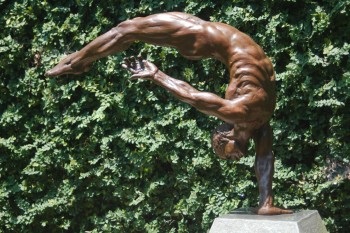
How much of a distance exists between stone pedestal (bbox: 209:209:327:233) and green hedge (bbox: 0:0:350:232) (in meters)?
1.28

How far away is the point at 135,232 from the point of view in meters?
5.60

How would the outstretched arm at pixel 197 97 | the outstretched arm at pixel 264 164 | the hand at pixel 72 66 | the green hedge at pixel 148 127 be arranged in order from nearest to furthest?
the outstretched arm at pixel 197 97
the outstretched arm at pixel 264 164
the hand at pixel 72 66
the green hedge at pixel 148 127

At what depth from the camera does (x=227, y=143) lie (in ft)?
12.5

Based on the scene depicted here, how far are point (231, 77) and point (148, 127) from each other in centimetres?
179

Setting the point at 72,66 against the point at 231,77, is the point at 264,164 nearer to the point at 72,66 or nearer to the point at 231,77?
the point at 231,77

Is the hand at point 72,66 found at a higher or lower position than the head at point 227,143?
higher

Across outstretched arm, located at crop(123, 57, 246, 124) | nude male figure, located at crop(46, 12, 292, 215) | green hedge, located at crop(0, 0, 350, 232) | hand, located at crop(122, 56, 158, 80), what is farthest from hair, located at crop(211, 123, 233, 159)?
green hedge, located at crop(0, 0, 350, 232)

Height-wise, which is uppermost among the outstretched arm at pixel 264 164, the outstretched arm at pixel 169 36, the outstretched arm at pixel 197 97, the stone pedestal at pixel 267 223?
the outstretched arm at pixel 169 36

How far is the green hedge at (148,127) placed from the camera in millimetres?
4852

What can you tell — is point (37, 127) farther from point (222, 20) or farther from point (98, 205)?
point (222, 20)

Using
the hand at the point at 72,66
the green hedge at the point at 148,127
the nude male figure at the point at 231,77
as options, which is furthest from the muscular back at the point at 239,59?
the green hedge at the point at 148,127

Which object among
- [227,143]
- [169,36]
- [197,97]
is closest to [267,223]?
[227,143]

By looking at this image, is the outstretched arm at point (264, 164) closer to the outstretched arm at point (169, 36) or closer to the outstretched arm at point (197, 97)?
the outstretched arm at point (197, 97)

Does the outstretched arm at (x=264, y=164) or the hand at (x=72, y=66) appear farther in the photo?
the hand at (x=72, y=66)
